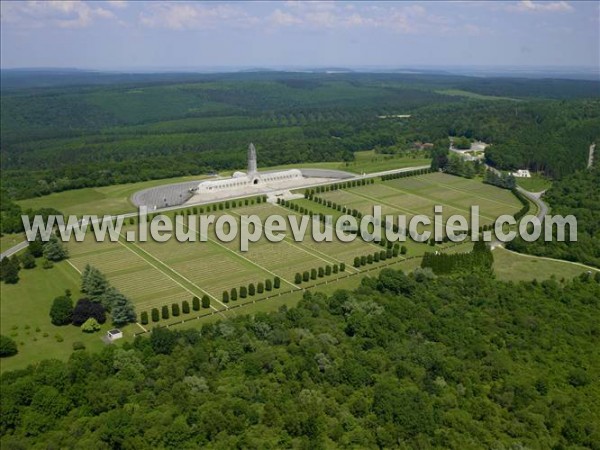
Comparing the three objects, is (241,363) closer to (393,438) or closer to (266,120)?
(393,438)

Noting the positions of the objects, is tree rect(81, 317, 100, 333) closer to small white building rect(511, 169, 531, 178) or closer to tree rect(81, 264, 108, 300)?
tree rect(81, 264, 108, 300)

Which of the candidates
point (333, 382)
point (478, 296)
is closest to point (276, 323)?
point (333, 382)

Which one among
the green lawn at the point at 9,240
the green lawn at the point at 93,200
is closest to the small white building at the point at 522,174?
the green lawn at the point at 93,200

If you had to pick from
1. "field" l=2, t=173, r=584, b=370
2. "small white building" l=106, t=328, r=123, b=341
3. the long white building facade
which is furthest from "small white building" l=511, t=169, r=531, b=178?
"small white building" l=106, t=328, r=123, b=341

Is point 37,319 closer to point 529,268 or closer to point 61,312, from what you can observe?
point 61,312

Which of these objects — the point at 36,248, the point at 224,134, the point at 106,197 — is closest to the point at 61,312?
the point at 36,248

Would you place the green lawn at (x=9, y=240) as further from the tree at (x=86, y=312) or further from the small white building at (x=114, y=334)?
the small white building at (x=114, y=334)
